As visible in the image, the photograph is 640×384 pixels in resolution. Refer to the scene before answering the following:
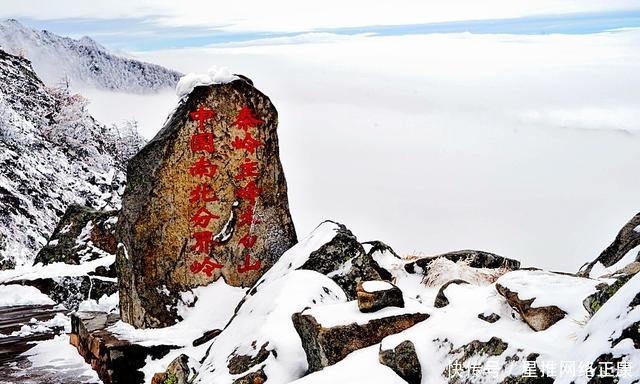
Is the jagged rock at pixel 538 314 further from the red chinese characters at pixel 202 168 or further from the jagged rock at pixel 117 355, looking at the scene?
the red chinese characters at pixel 202 168

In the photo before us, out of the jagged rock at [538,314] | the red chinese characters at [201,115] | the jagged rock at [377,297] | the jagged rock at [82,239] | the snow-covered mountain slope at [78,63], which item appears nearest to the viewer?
the jagged rock at [538,314]

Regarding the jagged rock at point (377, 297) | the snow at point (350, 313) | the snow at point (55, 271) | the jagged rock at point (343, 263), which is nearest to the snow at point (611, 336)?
the snow at point (350, 313)

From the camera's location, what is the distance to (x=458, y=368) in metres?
4.78

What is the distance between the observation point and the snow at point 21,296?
15969 millimetres

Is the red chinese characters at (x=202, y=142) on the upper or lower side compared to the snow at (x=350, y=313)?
upper

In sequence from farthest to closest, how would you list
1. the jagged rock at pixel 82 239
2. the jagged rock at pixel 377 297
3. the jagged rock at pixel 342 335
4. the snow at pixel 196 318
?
1. the jagged rock at pixel 82 239
2. the snow at pixel 196 318
3. the jagged rock at pixel 377 297
4. the jagged rock at pixel 342 335

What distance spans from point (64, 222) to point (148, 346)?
11587 millimetres

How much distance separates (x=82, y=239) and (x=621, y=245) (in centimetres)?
1398

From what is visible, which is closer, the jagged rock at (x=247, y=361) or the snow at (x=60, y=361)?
the jagged rock at (x=247, y=361)

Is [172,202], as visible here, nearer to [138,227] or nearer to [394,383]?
[138,227]

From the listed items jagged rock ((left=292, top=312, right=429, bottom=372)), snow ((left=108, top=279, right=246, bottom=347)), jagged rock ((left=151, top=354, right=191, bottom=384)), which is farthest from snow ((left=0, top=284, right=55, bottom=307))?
jagged rock ((left=292, top=312, right=429, bottom=372))

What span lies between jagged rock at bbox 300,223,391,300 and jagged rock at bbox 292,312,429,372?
279 centimetres

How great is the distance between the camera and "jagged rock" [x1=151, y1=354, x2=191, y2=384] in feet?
24.0

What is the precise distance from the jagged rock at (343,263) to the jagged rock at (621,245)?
3.21m
